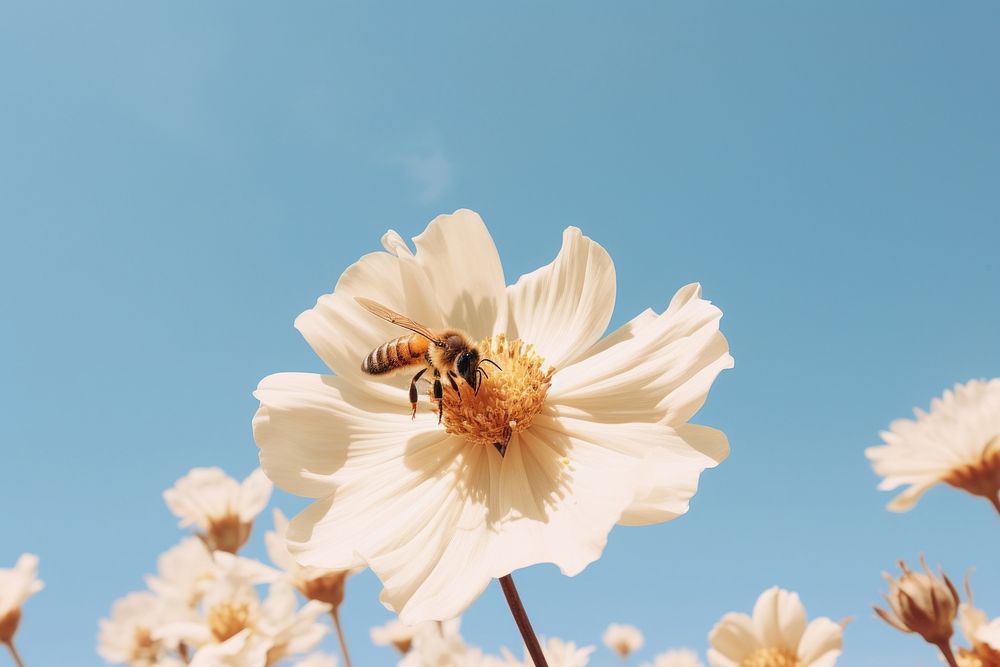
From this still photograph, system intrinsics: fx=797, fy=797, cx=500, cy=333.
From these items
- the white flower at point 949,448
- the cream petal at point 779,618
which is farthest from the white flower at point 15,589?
the white flower at point 949,448

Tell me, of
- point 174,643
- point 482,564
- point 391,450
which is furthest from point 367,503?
point 174,643

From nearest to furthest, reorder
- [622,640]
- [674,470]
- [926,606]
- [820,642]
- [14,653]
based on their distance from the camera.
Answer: [674,470], [926,606], [820,642], [14,653], [622,640]

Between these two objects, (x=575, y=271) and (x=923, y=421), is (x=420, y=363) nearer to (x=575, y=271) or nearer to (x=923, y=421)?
(x=575, y=271)

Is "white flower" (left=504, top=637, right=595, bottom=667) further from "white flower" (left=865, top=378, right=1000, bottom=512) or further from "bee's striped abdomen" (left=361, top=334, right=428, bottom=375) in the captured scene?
"white flower" (left=865, top=378, right=1000, bottom=512)

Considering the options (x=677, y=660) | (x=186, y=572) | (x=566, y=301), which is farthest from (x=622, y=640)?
(x=566, y=301)

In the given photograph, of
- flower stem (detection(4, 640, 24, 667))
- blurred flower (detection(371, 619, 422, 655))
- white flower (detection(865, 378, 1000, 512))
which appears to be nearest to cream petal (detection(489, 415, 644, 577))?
white flower (detection(865, 378, 1000, 512))

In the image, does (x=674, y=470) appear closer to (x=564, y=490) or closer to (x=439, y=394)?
(x=564, y=490)

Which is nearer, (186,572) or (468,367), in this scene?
(468,367)
